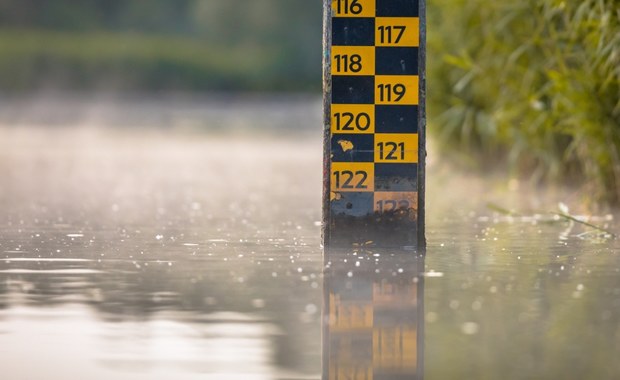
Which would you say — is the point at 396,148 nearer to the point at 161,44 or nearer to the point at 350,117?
the point at 350,117

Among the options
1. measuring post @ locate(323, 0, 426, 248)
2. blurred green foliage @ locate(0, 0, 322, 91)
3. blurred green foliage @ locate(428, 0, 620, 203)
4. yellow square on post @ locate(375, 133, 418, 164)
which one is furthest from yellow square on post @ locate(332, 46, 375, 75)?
blurred green foliage @ locate(0, 0, 322, 91)

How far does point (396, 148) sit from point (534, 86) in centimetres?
341

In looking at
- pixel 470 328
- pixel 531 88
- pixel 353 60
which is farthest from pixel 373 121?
pixel 531 88

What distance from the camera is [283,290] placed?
658 centimetres

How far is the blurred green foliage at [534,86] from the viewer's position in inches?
384

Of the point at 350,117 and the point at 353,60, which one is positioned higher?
the point at 353,60

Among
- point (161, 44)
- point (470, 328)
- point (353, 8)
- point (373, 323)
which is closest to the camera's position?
point (470, 328)

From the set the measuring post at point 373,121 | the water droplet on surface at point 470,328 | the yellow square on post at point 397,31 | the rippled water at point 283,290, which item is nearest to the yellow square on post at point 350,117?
the measuring post at point 373,121

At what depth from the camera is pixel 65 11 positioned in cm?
5825

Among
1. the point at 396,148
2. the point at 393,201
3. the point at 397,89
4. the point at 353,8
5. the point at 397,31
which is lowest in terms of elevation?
the point at 393,201

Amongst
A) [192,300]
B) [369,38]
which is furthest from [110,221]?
[192,300]

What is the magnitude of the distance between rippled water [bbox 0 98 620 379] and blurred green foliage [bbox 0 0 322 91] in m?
34.4

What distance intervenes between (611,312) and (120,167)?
11140mm

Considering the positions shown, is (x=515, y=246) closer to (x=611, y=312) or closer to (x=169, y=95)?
(x=611, y=312)
